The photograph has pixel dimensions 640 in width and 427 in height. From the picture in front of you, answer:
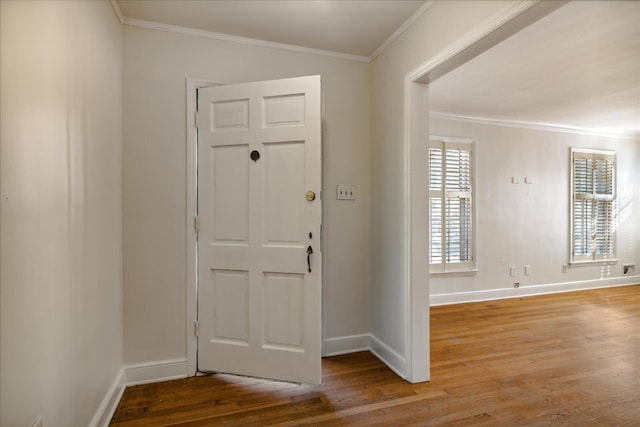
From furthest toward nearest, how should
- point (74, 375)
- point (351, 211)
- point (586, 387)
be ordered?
point (351, 211), point (586, 387), point (74, 375)

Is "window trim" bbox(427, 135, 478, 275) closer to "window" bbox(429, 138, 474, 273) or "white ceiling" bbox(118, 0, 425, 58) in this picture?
"window" bbox(429, 138, 474, 273)

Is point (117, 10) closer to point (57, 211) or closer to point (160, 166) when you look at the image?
point (160, 166)

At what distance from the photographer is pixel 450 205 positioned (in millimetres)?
4273

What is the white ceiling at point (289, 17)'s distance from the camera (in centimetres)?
201

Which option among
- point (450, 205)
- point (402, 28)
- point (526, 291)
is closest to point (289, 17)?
point (402, 28)

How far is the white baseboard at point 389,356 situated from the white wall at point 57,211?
191cm

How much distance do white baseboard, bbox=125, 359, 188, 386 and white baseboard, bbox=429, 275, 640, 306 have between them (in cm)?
318

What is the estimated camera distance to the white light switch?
2.65 metres

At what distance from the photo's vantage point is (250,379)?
2.27 meters

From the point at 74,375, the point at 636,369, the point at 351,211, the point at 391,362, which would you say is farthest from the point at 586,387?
the point at 74,375

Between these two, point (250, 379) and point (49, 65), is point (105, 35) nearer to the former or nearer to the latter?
point (49, 65)

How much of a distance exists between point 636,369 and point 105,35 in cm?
450

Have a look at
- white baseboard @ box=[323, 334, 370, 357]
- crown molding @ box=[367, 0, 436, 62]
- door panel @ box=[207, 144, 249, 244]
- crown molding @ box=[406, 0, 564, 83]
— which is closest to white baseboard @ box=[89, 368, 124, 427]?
door panel @ box=[207, 144, 249, 244]

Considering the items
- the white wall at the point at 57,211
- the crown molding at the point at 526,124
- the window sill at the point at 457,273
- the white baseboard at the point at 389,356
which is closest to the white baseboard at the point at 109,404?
the white wall at the point at 57,211
